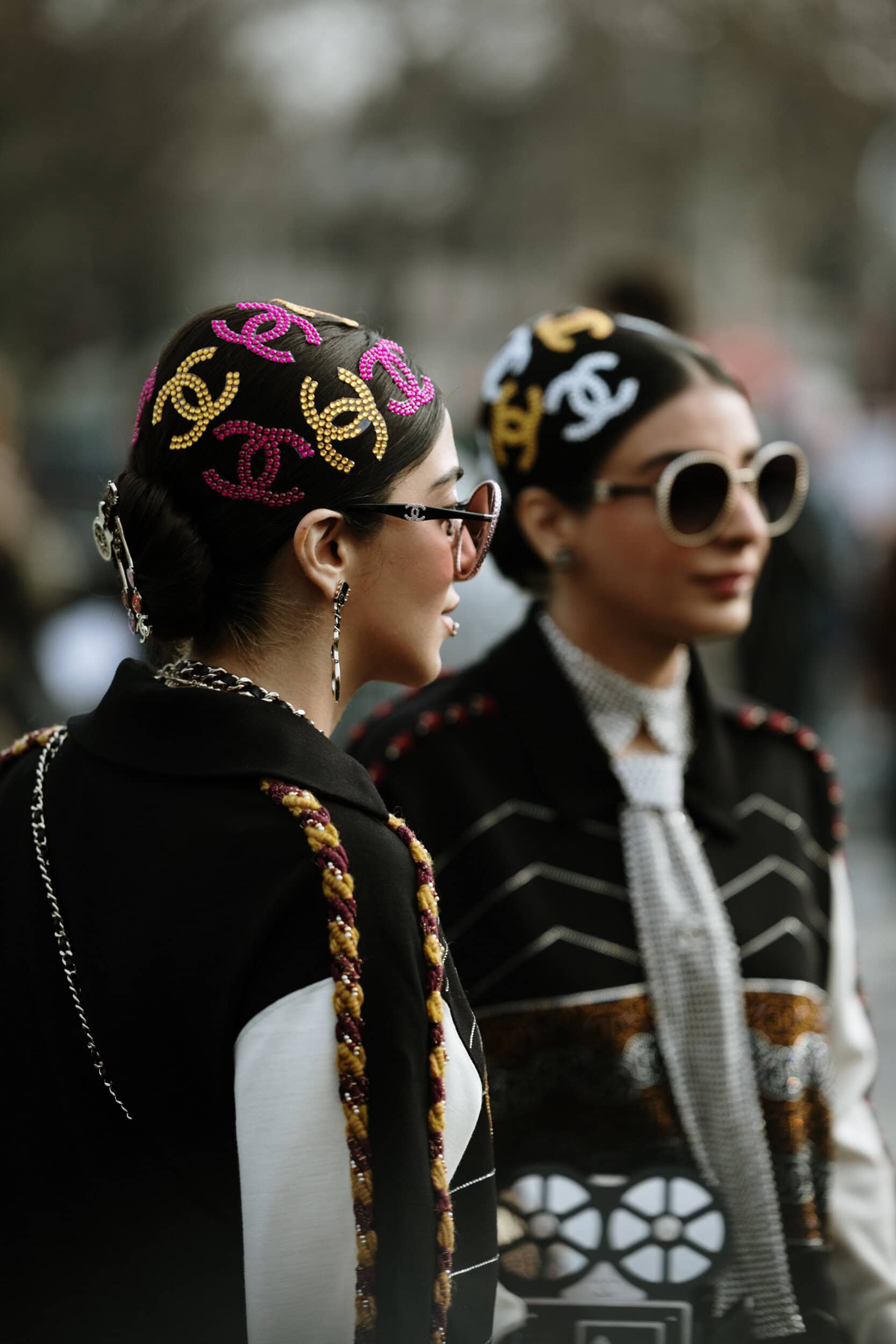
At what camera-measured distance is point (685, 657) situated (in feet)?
9.51

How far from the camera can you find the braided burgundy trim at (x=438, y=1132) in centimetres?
159

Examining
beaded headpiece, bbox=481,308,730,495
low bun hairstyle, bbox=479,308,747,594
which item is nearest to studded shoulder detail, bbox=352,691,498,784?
low bun hairstyle, bbox=479,308,747,594

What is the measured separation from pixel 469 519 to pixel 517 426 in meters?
0.96

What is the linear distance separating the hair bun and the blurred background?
15.8 ft

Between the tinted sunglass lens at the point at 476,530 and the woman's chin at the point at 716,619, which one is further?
the woman's chin at the point at 716,619

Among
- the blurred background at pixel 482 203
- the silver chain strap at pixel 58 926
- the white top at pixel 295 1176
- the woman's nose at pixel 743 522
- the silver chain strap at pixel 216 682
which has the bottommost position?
the white top at pixel 295 1176

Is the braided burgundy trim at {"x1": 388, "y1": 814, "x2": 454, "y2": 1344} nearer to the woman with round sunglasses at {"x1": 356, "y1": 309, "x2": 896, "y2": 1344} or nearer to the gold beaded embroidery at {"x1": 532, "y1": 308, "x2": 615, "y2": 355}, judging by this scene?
the woman with round sunglasses at {"x1": 356, "y1": 309, "x2": 896, "y2": 1344}

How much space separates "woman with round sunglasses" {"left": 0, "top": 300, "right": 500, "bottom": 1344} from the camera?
1540mm

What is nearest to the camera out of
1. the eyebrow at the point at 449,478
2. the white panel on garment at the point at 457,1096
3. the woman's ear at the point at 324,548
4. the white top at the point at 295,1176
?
the white top at the point at 295,1176

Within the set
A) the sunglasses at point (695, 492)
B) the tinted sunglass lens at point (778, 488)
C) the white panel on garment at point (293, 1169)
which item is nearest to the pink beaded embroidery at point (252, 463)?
the white panel on garment at point (293, 1169)

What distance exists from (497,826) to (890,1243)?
926mm

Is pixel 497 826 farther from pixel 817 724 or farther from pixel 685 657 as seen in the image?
pixel 817 724

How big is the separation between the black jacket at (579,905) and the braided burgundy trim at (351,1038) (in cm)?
86

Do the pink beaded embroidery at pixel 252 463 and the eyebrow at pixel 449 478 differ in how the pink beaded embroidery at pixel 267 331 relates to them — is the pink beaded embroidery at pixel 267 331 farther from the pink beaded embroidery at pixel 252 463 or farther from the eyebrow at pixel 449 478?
the eyebrow at pixel 449 478
